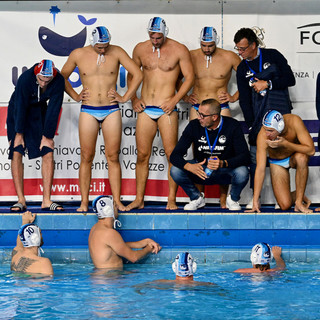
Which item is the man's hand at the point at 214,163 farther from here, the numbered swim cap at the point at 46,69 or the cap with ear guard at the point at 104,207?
the numbered swim cap at the point at 46,69

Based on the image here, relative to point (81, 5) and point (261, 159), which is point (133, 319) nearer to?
point (261, 159)

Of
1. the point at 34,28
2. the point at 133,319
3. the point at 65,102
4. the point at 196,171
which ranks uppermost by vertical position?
the point at 34,28

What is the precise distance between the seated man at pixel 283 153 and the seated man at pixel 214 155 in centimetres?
26

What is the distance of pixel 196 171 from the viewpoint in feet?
29.0

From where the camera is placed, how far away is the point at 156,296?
22.5 feet

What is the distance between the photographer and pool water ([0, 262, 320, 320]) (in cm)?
636

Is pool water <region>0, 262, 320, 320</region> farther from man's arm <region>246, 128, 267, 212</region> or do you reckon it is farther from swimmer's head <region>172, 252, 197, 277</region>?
man's arm <region>246, 128, 267, 212</region>

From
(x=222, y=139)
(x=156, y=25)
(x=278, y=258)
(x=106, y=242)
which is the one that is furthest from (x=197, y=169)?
(x=156, y=25)

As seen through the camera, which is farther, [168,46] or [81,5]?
[81,5]

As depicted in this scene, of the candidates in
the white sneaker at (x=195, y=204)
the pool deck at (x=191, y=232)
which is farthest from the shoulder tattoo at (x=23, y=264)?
the white sneaker at (x=195, y=204)

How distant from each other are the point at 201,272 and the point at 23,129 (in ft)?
9.59

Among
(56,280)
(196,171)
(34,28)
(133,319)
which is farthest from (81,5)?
(133,319)

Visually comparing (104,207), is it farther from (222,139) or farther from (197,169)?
(222,139)

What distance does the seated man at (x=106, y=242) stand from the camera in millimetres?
7953
